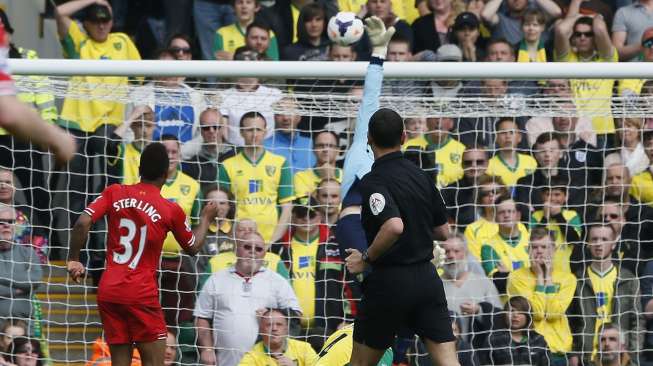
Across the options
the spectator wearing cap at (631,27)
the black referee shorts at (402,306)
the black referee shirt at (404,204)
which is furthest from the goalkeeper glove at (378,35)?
the spectator wearing cap at (631,27)

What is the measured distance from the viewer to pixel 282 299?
28.3 ft

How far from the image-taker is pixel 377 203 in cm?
609

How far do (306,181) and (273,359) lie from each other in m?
1.48

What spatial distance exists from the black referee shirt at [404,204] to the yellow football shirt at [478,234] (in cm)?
286

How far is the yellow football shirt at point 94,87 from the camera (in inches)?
343

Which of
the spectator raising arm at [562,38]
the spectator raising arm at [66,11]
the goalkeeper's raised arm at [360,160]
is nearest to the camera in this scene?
the goalkeeper's raised arm at [360,160]

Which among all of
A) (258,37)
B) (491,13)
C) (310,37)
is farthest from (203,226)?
(491,13)

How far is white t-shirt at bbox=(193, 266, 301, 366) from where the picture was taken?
857 cm

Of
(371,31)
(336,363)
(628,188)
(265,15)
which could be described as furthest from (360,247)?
(265,15)

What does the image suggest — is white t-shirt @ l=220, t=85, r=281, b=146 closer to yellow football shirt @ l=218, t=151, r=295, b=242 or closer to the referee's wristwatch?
yellow football shirt @ l=218, t=151, r=295, b=242

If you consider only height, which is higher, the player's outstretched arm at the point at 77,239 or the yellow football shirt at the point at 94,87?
the yellow football shirt at the point at 94,87

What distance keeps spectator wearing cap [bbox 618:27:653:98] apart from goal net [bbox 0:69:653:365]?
83mm

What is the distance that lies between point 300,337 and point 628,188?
2.75 meters

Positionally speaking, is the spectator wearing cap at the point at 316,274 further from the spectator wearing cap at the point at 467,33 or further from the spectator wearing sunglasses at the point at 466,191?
the spectator wearing cap at the point at 467,33
